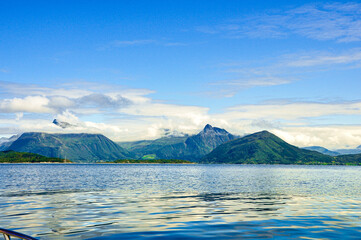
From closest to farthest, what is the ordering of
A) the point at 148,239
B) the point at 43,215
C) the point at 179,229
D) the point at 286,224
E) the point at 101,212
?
the point at 148,239
the point at 179,229
the point at 286,224
the point at 43,215
the point at 101,212

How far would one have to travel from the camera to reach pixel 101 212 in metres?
44.5

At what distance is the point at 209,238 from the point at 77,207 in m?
26.7

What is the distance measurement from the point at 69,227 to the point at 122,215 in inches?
345

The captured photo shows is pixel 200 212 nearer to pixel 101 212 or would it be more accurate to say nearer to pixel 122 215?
pixel 122 215

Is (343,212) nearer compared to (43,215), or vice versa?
(43,215)

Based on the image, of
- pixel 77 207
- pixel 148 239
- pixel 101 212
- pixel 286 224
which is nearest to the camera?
pixel 148 239

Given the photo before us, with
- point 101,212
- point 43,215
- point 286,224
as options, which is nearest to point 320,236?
point 286,224

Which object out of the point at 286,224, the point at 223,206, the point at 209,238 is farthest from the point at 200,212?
the point at 209,238

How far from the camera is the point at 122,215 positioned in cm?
4175

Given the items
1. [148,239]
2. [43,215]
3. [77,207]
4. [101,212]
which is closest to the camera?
[148,239]

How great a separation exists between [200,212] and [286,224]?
12063 mm

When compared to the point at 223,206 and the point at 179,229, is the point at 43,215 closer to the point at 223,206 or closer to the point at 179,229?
the point at 179,229

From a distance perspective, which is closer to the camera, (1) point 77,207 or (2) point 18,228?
(2) point 18,228

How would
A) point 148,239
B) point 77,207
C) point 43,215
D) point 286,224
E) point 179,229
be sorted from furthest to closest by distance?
point 77,207
point 43,215
point 286,224
point 179,229
point 148,239
